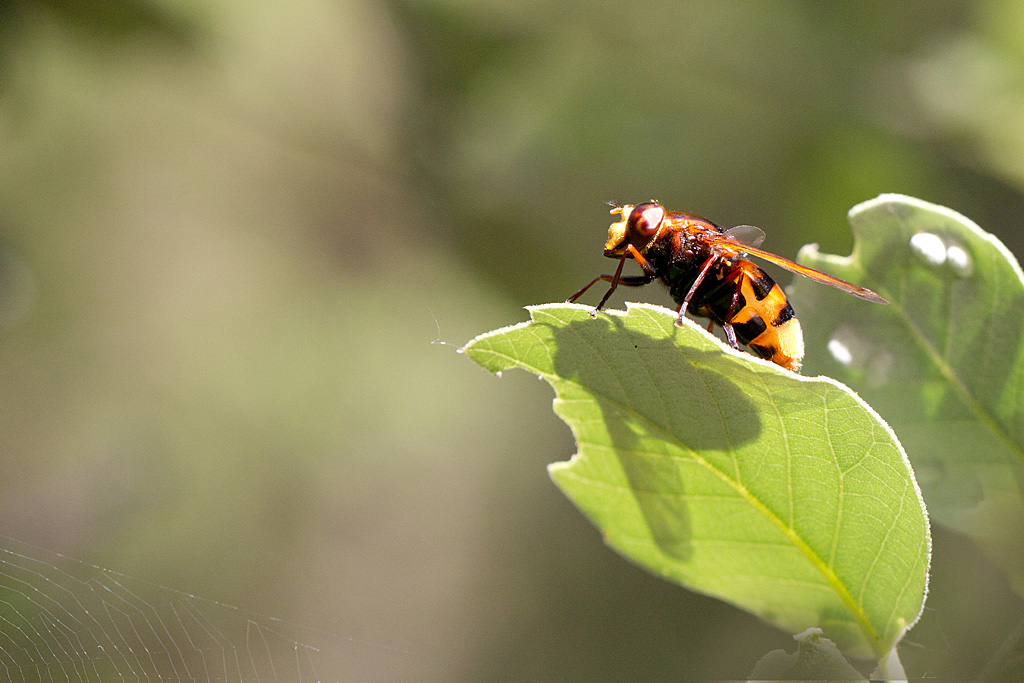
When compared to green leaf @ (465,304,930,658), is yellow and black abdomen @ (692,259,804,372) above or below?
above

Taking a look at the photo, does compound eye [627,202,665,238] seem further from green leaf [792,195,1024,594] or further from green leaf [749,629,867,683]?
green leaf [749,629,867,683]

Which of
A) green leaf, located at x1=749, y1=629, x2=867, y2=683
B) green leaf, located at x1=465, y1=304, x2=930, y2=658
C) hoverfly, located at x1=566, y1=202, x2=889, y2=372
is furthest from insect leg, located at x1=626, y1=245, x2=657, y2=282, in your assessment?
green leaf, located at x1=749, y1=629, x2=867, y2=683

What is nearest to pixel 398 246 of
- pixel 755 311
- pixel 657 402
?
pixel 755 311

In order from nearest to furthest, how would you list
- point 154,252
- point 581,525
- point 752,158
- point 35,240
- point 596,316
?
point 596,316
point 752,158
point 35,240
point 581,525
point 154,252

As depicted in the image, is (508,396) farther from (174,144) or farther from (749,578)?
(749,578)

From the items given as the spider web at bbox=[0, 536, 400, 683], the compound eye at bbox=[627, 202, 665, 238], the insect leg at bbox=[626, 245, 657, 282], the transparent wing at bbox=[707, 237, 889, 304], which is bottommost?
the spider web at bbox=[0, 536, 400, 683]

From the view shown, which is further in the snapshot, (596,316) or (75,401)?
(75,401)

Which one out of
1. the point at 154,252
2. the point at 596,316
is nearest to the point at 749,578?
the point at 596,316
